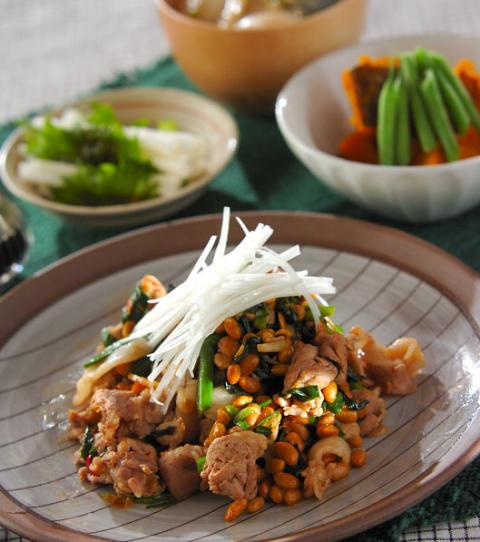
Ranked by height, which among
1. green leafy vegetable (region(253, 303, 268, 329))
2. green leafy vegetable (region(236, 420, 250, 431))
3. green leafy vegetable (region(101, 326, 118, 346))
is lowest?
green leafy vegetable (region(101, 326, 118, 346))

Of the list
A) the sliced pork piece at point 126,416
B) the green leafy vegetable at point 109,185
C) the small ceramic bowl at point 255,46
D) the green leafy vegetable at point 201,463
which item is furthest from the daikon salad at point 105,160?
the green leafy vegetable at point 201,463

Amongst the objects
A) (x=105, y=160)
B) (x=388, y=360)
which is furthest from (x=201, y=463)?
(x=105, y=160)

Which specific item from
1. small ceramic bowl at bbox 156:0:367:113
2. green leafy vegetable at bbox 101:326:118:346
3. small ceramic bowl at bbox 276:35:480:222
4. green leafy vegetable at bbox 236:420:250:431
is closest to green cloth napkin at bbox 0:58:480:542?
small ceramic bowl at bbox 276:35:480:222

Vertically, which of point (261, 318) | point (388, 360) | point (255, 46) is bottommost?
point (388, 360)

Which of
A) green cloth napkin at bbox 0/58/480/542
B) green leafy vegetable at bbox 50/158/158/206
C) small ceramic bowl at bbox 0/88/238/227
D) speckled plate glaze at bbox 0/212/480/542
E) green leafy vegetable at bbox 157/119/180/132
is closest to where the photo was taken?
speckled plate glaze at bbox 0/212/480/542

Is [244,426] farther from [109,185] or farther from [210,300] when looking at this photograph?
[109,185]

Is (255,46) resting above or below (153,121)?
above

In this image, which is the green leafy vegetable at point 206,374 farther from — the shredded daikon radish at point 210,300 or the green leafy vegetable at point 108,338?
the green leafy vegetable at point 108,338

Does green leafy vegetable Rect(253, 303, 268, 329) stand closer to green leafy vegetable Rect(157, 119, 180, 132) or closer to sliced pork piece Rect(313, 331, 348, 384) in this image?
sliced pork piece Rect(313, 331, 348, 384)
